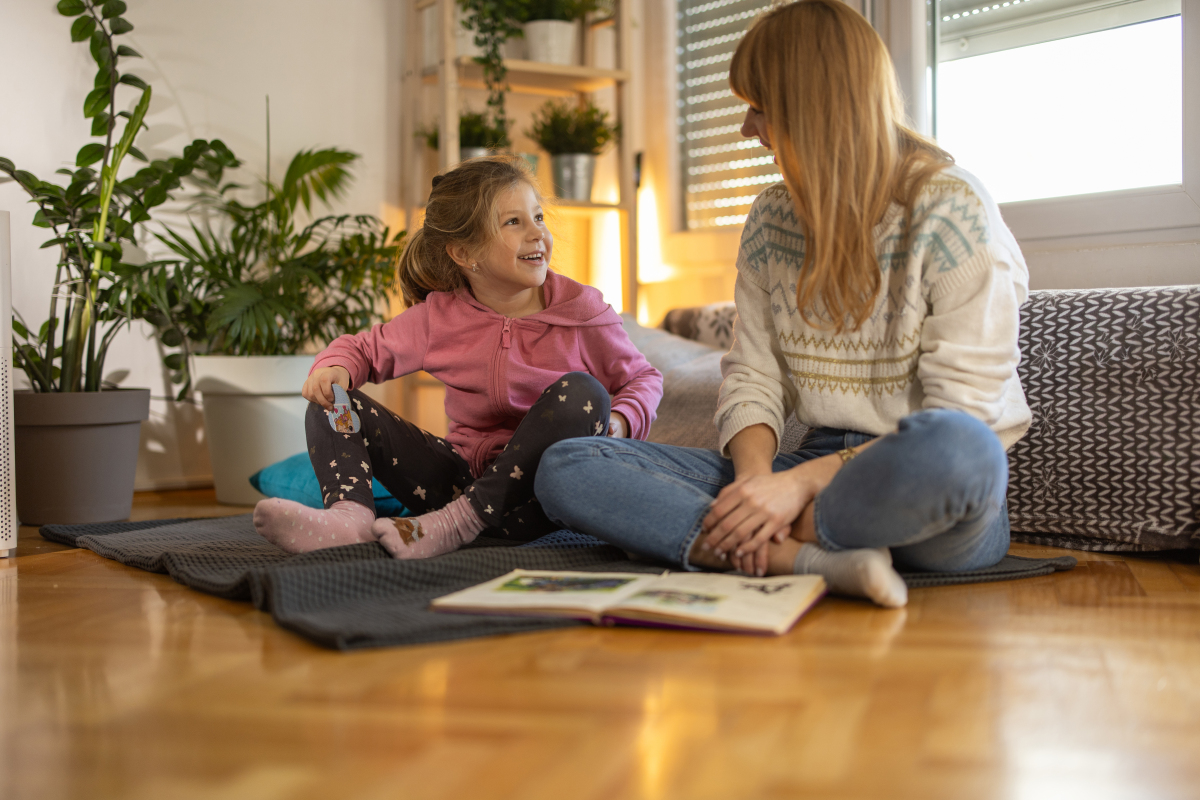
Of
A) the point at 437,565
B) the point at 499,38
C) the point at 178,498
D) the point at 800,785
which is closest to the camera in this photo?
the point at 800,785

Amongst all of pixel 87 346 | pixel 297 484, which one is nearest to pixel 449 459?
pixel 297 484

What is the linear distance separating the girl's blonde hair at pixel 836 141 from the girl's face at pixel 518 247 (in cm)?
51

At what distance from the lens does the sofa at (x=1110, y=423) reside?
1.42 m

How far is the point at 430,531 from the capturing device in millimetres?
1325

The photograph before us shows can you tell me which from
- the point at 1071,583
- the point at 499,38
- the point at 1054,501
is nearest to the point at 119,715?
the point at 1071,583

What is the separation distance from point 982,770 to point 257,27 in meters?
2.59

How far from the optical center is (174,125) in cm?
251

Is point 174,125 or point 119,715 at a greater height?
point 174,125

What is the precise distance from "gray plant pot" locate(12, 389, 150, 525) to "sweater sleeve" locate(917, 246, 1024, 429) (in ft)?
5.13

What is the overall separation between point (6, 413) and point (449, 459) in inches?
28.2

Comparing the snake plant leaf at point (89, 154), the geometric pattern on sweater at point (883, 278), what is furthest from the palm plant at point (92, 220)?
the geometric pattern on sweater at point (883, 278)

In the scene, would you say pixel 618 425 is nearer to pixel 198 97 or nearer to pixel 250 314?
pixel 250 314

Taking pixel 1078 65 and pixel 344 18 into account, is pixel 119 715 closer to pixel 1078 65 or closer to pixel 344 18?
pixel 1078 65

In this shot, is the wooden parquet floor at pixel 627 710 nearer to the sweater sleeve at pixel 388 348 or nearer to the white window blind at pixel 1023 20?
the sweater sleeve at pixel 388 348
